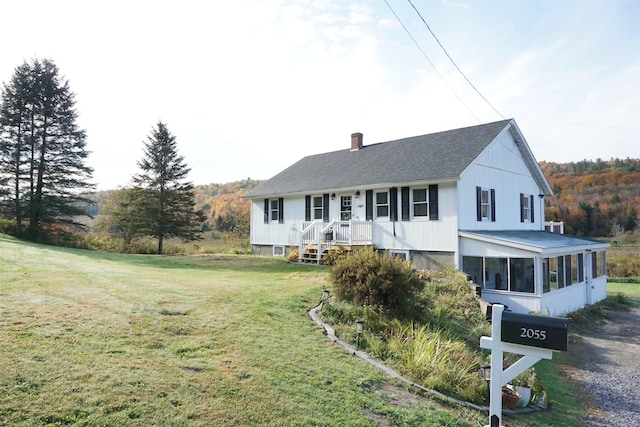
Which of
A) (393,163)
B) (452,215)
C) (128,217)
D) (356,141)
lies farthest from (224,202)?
(452,215)

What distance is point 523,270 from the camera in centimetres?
1407

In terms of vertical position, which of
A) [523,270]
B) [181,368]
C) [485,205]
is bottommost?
[181,368]

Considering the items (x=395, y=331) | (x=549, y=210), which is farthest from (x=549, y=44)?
(x=549, y=210)

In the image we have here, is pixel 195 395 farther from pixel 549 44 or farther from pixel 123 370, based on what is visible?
pixel 549 44

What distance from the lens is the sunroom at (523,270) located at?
534 inches

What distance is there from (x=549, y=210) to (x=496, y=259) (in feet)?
136

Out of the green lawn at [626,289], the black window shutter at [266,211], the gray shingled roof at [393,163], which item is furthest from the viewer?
the black window shutter at [266,211]

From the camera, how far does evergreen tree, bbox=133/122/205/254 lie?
2900cm

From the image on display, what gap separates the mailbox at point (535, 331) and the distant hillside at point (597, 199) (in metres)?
51.2

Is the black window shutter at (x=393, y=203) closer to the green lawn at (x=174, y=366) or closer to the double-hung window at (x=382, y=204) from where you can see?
the double-hung window at (x=382, y=204)

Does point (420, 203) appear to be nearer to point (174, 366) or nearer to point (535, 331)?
point (174, 366)

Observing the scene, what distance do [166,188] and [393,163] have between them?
63.2 feet

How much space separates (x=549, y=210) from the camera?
1944 inches

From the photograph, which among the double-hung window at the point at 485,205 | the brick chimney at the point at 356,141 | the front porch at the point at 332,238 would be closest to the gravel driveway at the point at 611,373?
the double-hung window at the point at 485,205
